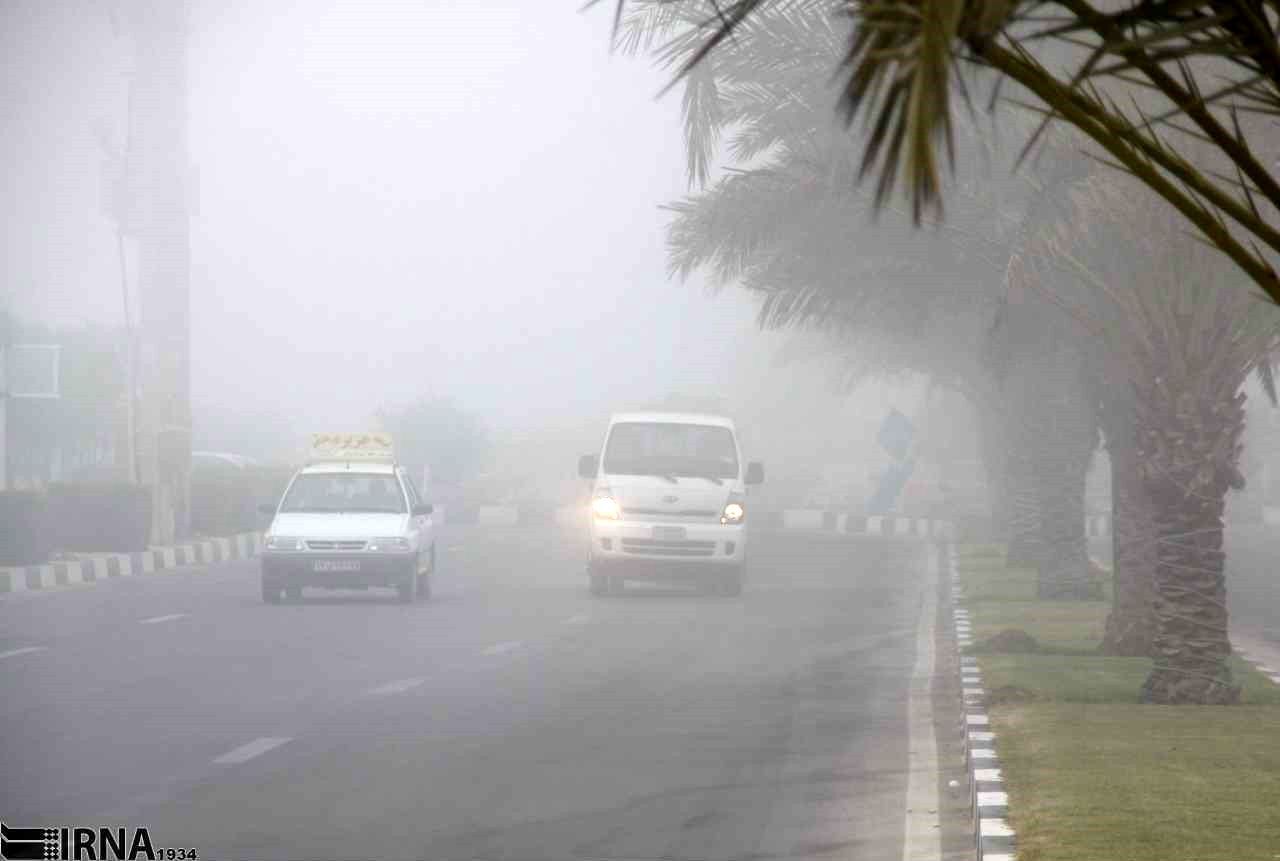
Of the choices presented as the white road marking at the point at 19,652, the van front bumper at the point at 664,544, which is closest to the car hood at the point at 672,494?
the van front bumper at the point at 664,544

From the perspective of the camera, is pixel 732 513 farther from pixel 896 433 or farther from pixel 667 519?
pixel 896 433

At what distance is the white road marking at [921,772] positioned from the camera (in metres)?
10.2

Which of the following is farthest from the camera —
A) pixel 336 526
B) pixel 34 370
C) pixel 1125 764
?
pixel 34 370

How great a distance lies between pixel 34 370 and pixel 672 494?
676 inches

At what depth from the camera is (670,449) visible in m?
30.5

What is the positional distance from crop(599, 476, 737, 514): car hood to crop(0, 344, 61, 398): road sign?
1559 cm

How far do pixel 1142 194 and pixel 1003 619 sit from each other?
10096mm

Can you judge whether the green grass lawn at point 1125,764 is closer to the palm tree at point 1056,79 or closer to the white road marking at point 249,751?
the white road marking at point 249,751

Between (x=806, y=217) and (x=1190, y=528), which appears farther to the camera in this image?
(x=806, y=217)

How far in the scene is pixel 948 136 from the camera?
3303mm

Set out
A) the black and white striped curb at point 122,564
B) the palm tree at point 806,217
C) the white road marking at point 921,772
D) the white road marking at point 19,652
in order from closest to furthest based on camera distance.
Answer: the white road marking at point 921,772
the white road marking at point 19,652
the palm tree at point 806,217
the black and white striped curb at point 122,564

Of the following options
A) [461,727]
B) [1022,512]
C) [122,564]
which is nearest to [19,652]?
[461,727]

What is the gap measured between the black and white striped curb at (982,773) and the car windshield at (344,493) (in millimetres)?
10543

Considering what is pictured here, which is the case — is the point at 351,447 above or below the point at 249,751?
above
